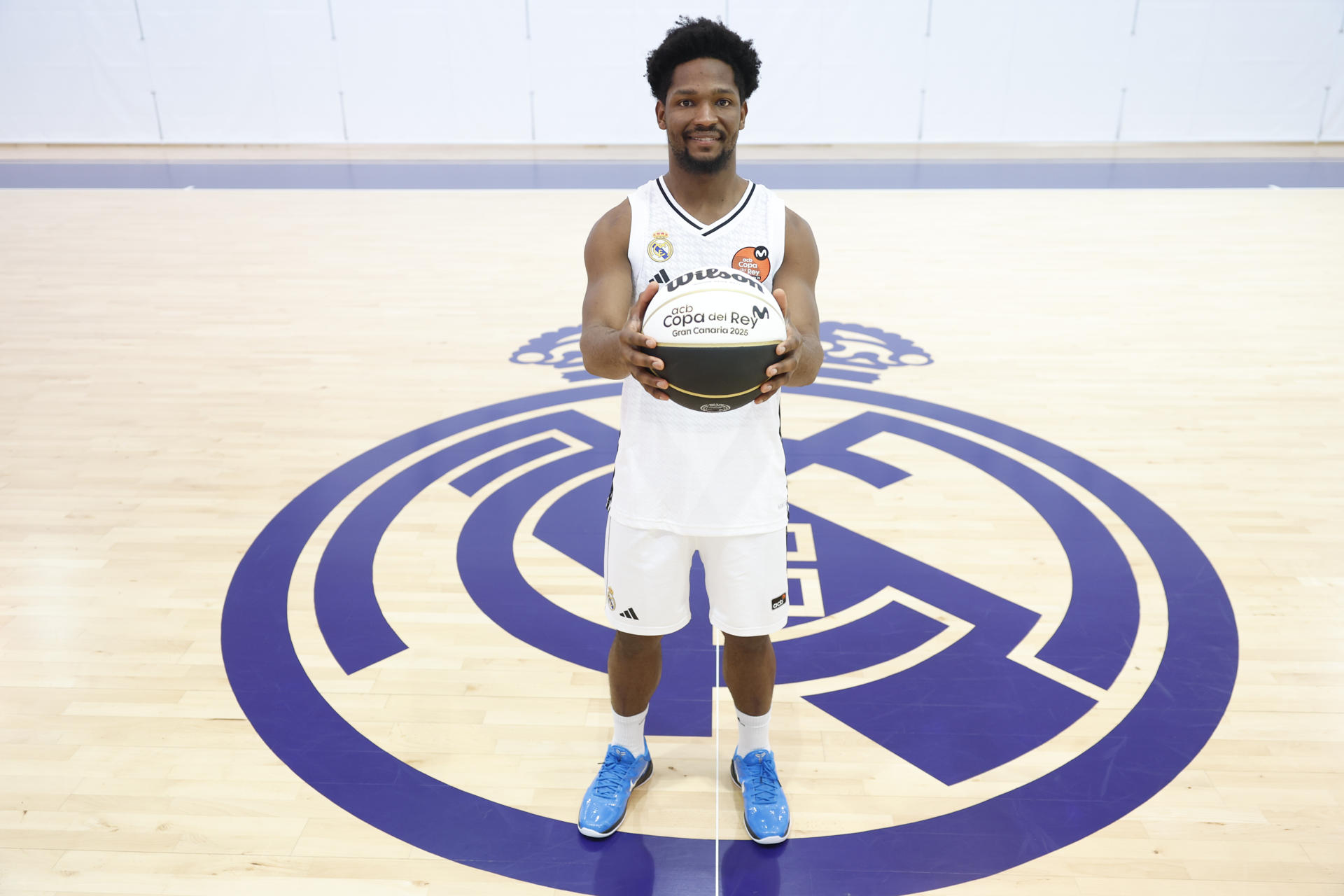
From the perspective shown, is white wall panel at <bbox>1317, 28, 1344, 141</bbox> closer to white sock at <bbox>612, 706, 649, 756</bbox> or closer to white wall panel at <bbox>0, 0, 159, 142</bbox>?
white sock at <bbox>612, 706, 649, 756</bbox>

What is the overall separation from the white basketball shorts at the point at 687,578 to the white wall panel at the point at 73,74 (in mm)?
15562

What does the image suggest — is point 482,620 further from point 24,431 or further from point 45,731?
point 24,431

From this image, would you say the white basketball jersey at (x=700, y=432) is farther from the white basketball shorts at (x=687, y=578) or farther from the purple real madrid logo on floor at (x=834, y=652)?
the purple real madrid logo on floor at (x=834, y=652)

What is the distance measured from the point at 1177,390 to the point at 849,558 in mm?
2696

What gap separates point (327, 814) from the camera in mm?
2389

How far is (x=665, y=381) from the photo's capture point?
6.04 feet

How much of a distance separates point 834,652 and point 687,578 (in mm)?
1058

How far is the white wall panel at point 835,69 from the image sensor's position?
13.7 meters

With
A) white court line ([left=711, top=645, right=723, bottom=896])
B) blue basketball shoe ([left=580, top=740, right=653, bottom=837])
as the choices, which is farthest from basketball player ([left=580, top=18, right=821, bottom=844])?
white court line ([left=711, top=645, right=723, bottom=896])

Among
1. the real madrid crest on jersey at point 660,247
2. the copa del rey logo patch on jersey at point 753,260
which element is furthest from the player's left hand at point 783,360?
the real madrid crest on jersey at point 660,247

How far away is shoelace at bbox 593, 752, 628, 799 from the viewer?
93.0 inches

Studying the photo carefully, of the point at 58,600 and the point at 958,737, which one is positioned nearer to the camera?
the point at 958,737

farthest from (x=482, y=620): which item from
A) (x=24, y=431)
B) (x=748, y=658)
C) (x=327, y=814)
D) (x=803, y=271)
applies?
(x=24, y=431)

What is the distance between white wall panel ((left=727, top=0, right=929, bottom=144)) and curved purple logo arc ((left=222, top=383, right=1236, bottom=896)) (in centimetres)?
1087
